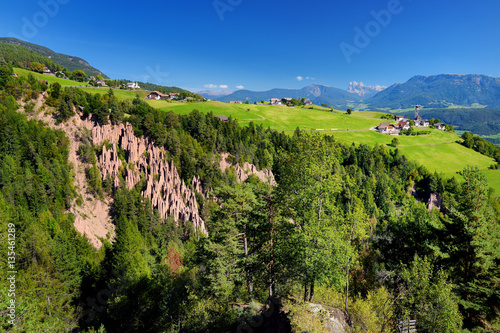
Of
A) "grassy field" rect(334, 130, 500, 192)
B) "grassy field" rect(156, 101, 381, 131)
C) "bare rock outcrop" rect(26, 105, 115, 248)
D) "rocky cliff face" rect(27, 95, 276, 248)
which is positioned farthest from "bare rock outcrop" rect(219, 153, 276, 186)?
"grassy field" rect(156, 101, 381, 131)

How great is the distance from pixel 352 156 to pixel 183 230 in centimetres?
8547

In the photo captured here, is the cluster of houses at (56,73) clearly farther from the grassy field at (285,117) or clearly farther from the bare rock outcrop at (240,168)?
the bare rock outcrop at (240,168)

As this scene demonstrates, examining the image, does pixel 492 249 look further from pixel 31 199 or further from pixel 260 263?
pixel 31 199

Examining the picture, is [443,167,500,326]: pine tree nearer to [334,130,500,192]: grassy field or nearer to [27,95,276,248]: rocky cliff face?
[27,95,276,248]: rocky cliff face

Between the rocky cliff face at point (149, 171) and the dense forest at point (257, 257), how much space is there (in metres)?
3.83

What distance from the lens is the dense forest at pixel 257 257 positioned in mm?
Result: 16031

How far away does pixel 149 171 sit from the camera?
240 ft

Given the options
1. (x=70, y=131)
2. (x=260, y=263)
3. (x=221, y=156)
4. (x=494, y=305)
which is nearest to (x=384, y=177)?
(x=221, y=156)

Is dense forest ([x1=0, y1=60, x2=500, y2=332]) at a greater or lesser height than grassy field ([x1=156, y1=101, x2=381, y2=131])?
lesser

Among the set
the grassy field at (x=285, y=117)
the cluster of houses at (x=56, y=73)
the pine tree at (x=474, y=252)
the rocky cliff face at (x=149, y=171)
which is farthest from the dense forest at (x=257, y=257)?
the cluster of houses at (x=56, y=73)

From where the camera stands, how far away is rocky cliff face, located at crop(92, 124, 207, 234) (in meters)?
69.4

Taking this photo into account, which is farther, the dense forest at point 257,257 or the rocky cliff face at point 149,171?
the rocky cliff face at point 149,171

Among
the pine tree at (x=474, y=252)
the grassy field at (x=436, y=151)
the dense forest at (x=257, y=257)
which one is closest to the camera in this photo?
the dense forest at (x=257, y=257)

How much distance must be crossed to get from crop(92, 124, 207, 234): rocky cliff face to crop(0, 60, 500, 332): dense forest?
3829 mm
